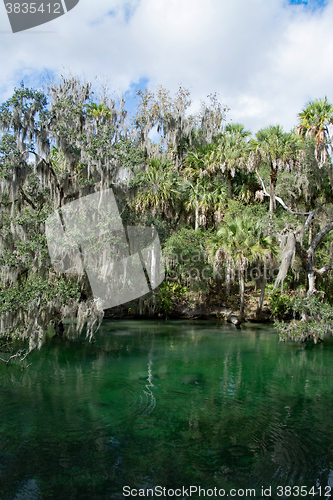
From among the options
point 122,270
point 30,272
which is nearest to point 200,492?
point 30,272

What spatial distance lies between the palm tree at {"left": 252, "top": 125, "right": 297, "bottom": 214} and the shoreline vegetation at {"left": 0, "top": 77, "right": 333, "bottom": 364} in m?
0.07

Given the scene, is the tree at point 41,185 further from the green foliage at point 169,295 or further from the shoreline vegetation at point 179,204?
the green foliage at point 169,295

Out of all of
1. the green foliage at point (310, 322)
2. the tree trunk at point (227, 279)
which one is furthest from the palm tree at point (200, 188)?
the green foliage at point (310, 322)

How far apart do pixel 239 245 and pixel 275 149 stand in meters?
6.65

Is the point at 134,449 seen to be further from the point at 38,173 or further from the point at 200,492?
the point at 38,173

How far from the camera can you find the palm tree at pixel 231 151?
81.4ft

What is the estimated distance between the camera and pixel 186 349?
14.9 meters

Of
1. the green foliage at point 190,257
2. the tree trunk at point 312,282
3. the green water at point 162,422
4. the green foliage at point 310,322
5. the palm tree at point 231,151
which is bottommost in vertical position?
the green water at point 162,422

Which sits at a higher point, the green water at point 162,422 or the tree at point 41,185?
the tree at point 41,185

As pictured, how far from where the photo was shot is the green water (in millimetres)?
5406

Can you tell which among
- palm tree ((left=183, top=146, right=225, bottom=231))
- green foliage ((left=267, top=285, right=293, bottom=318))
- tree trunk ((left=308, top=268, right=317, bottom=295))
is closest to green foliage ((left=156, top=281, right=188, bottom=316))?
palm tree ((left=183, top=146, right=225, bottom=231))

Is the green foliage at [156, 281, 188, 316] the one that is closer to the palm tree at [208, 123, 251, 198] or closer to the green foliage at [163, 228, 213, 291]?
the green foliage at [163, 228, 213, 291]

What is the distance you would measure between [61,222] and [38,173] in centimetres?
235

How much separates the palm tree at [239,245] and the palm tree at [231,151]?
Result: 583 centimetres
